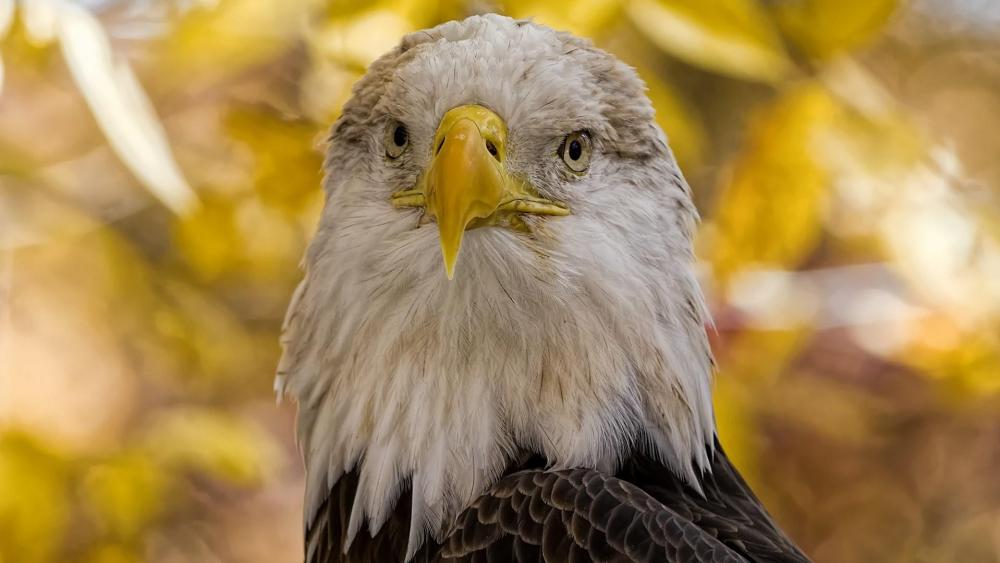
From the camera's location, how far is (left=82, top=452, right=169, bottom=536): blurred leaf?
66.9 inches

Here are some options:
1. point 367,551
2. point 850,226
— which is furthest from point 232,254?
point 850,226

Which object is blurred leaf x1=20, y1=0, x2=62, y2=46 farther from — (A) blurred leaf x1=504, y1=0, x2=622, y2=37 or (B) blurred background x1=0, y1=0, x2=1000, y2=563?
(A) blurred leaf x1=504, y1=0, x2=622, y2=37

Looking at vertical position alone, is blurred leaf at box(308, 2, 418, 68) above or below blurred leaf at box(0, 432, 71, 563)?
above

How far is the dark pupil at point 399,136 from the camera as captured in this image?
1154 mm

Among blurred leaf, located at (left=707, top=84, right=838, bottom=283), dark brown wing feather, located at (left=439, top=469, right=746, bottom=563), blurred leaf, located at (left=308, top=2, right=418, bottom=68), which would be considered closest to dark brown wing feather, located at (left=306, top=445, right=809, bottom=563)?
dark brown wing feather, located at (left=439, top=469, right=746, bottom=563)

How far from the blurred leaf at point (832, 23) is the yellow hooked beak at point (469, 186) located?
1.77 feet

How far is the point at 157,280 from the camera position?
184cm

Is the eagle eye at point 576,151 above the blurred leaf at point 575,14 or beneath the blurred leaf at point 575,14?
beneath

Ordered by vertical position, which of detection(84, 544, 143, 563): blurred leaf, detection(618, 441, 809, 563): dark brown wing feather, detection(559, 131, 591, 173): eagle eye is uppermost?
detection(559, 131, 591, 173): eagle eye

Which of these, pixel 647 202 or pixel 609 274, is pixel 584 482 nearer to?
pixel 609 274

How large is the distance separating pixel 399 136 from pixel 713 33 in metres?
0.46

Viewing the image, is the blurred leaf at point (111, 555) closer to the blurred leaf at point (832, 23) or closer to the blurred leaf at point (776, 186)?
the blurred leaf at point (776, 186)

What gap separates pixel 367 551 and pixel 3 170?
0.94 metres

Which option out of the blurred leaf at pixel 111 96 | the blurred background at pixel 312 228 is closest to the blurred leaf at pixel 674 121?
the blurred background at pixel 312 228
